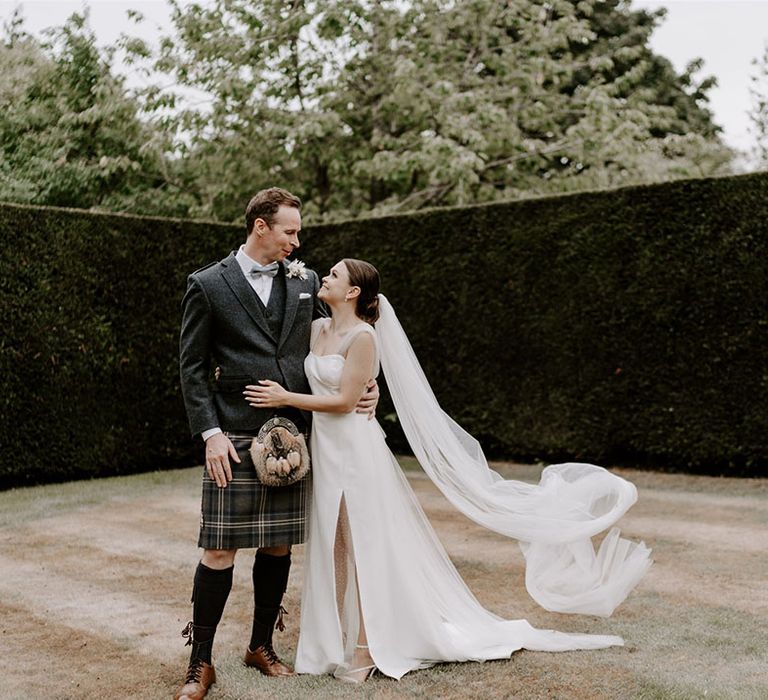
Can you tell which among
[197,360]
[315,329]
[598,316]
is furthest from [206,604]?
[598,316]

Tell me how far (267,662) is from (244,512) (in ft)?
2.25

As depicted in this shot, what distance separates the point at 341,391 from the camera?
10.9 ft

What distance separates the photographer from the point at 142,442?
30.7ft

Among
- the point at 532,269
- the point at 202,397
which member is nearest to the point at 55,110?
the point at 532,269

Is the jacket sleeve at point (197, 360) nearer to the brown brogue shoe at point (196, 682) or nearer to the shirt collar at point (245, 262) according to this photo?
the shirt collar at point (245, 262)

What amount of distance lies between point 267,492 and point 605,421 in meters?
6.21

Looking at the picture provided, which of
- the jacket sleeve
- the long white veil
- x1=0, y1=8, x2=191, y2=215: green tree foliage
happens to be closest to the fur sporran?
the jacket sleeve

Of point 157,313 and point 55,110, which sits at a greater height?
point 55,110

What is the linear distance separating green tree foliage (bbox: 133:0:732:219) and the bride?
337 inches

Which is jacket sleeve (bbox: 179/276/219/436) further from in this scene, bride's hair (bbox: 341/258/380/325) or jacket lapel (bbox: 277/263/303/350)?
bride's hair (bbox: 341/258/380/325)

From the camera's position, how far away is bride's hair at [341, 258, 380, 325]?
3.43 meters

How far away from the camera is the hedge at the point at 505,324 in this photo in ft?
26.8

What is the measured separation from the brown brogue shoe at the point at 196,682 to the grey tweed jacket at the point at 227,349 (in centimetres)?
86

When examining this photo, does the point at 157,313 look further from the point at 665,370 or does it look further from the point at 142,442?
the point at 665,370
